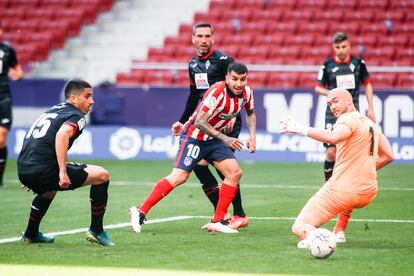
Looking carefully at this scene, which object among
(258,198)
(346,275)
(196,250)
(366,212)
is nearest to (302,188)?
(258,198)

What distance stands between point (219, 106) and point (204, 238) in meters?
1.50

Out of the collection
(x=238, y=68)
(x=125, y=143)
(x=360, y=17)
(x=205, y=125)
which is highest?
(x=360, y=17)

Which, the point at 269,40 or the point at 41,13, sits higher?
the point at 41,13

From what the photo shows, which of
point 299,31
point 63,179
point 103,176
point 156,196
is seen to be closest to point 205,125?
point 156,196

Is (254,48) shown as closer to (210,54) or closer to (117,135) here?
(117,135)

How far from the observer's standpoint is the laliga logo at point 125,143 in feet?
73.7

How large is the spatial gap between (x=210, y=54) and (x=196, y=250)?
3.12m

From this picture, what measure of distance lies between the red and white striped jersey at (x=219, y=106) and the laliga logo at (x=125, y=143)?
11.0 m

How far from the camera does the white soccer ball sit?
8.80 metres

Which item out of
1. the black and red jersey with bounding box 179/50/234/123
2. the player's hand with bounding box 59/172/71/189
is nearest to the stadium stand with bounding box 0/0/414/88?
the black and red jersey with bounding box 179/50/234/123

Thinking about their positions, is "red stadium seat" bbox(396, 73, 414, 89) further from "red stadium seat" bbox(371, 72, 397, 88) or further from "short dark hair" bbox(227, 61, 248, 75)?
"short dark hair" bbox(227, 61, 248, 75)

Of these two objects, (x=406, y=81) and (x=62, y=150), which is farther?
(x=406, y=81)

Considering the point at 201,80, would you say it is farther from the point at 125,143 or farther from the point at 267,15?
the point at 267,15

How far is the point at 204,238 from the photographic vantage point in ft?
35.1
